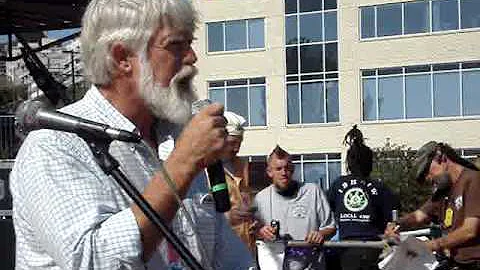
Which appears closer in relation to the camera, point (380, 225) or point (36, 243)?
point (36, 243)

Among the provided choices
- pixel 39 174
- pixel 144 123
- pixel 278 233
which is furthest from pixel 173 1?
pixel 278 233

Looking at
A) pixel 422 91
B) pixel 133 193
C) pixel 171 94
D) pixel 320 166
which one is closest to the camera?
pixel 133 193

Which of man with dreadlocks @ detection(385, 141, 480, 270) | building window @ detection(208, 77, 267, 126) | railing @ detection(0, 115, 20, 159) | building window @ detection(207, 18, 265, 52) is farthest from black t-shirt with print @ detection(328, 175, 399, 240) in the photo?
building window @ detection(207, 18, 265, 52)

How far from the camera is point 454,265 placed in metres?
6.86

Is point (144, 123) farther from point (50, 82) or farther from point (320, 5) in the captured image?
point (320, 5)

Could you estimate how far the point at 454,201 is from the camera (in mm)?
6898

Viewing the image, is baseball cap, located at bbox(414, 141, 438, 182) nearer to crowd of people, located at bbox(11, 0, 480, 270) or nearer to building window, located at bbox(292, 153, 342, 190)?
crowd of people, located at bbox(11, 0, 480, 270)

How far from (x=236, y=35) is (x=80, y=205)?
40383mm

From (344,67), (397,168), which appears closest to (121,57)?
(397,168)

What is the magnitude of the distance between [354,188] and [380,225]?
0.35 m

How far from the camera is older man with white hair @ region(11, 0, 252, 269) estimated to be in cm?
219

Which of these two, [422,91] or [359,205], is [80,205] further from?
[422,91]

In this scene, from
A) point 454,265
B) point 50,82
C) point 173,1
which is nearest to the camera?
point 173,1

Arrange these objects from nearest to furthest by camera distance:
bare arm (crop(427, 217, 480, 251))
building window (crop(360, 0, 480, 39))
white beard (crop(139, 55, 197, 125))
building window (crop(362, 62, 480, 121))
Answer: white beard (crop(139, 55, 197, 125)) < bare arm (crop(427, 217, 480, 251)) < building window (crop(362, 62, 480, 121)) < building window (crop(360, 0, 480, 39))
